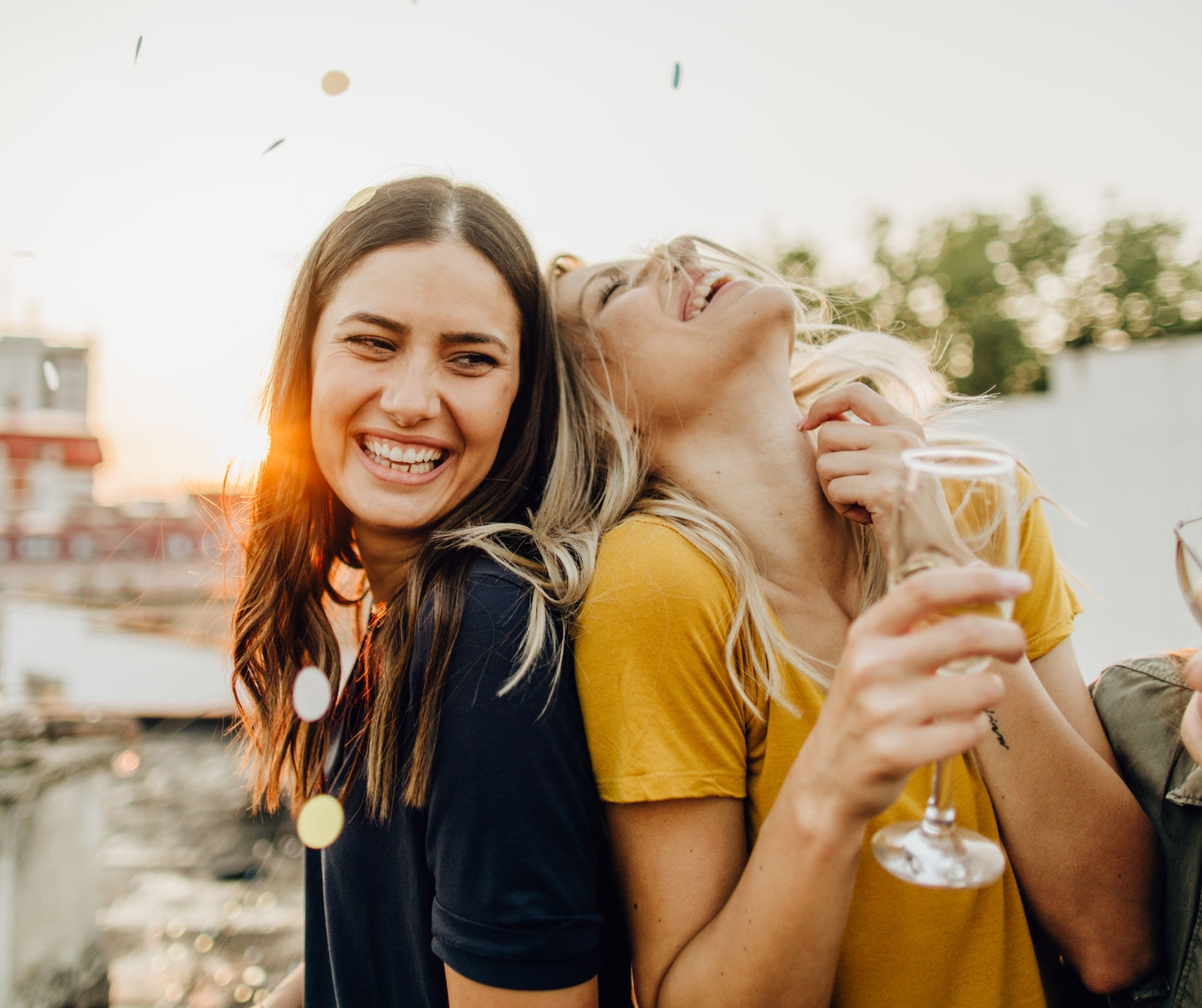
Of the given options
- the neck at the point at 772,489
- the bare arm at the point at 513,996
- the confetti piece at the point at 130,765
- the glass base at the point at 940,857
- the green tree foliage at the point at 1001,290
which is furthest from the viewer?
the green tree foliage at the point at 1001,290

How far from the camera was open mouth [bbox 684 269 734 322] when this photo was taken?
2.38m

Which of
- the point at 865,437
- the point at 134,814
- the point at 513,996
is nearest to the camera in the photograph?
the point at 513,996

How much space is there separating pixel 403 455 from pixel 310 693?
2.21 feet

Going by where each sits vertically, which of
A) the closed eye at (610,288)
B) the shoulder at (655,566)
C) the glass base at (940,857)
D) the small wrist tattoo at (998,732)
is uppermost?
the closed eye at (610,288)

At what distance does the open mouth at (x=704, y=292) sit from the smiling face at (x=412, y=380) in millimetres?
588

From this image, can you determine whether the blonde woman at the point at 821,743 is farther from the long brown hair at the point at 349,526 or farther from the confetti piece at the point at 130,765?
the confetti piece at the point at 130,765

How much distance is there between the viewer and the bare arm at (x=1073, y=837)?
164cm

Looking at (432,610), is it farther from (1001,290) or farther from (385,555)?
(1001,290)

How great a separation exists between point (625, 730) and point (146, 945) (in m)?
5.01

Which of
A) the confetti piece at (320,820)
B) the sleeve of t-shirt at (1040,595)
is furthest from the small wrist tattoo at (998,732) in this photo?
the confetti piece at (320,820)

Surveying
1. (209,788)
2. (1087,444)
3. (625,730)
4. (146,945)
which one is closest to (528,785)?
(625,730)

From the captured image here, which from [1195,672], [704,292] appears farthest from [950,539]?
[704,292]

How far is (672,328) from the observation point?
229cm

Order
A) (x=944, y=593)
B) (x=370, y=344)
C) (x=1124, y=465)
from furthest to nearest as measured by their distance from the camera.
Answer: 1. (x=1124, y=465)
2. (x=370, y=344)
3. (x=944, y=593)
